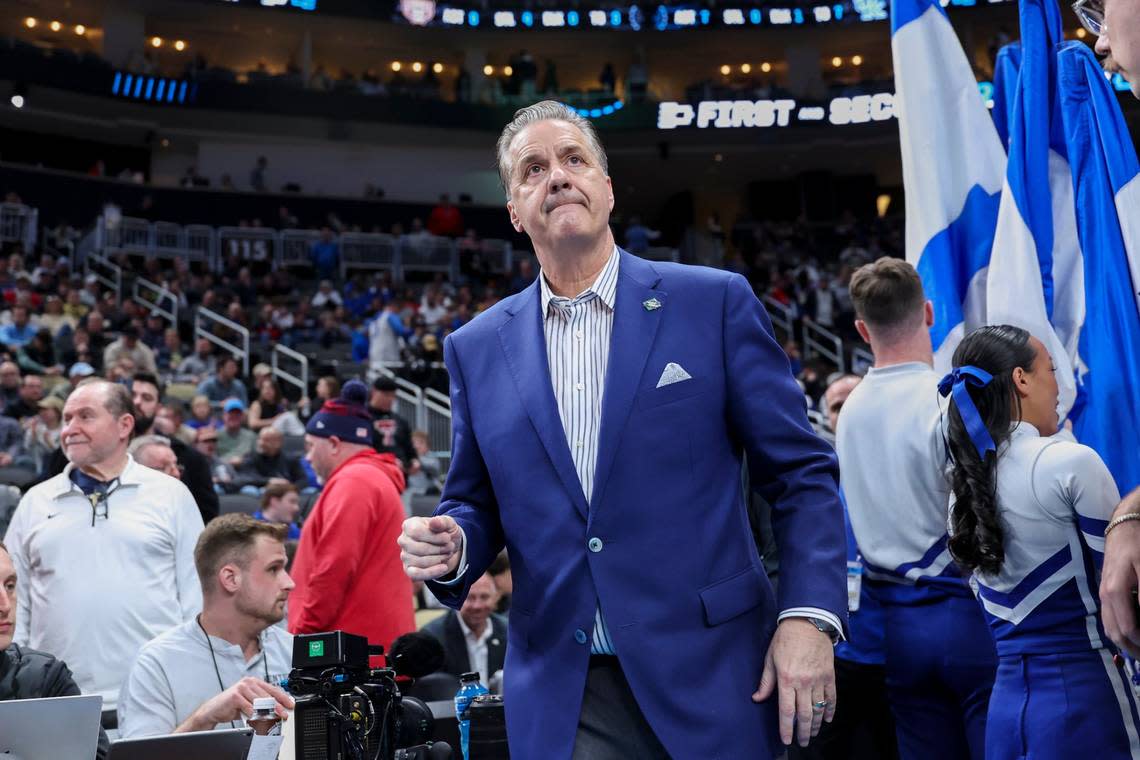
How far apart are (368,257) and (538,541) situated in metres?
21.0

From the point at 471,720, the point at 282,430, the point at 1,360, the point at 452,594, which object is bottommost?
the point at 471,720

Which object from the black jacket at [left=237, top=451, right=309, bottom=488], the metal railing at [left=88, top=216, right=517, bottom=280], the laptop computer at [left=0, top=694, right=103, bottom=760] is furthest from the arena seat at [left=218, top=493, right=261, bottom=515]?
the metal railing at [left=88, top=216, right=517, bottom=280]

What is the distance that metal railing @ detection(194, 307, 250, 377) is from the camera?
52.8ft

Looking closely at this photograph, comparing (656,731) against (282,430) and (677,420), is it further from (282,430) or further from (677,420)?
(282,430)

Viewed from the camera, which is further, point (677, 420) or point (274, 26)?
point (274, 26)

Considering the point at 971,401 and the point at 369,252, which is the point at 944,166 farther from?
the point at 369,252

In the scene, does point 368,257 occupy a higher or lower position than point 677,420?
higher

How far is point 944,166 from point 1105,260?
0.86 meters

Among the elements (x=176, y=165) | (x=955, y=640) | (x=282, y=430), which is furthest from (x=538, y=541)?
(x=176, y=165)

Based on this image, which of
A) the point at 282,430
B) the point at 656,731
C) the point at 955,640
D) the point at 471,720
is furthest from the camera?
the point at 282,430

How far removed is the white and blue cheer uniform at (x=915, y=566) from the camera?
3174 millimetres

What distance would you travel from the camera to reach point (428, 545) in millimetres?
2051

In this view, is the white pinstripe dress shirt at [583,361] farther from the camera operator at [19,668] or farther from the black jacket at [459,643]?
the black jacket at [459,643]

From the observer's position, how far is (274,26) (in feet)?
88.4
